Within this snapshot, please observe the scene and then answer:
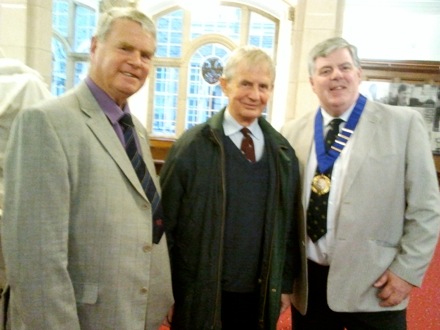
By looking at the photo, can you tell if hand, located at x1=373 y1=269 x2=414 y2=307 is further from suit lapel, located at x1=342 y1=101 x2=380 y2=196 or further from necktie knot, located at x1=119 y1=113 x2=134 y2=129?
necktie knot, located at x1=119 y1=113 x2=134 y2=129

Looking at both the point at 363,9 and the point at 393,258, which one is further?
the point at 363,9

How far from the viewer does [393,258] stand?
1756 mm

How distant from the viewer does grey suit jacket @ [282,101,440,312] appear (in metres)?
1.71

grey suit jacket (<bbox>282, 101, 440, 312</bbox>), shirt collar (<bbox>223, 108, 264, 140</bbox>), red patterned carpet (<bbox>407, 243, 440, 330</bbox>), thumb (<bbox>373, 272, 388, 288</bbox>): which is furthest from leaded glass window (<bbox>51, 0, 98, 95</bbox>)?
thumb (<bbox>373, 272, 388, 288</bbox>)

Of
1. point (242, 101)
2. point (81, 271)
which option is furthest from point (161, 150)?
point (81, 271)

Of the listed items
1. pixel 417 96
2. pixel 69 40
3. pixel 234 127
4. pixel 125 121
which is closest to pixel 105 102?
pixel 125 121

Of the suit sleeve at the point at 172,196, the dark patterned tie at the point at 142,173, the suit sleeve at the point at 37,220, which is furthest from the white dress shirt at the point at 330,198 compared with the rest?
the suit sleeve at the point at 37,220

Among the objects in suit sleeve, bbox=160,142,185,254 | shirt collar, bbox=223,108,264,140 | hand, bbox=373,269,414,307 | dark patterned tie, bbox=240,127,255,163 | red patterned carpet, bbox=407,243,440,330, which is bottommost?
red patterned carpet, bbox=407,243,440,330

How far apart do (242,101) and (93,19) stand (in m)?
10.1

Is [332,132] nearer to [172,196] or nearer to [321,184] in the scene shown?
[321,184]

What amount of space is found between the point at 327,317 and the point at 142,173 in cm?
113

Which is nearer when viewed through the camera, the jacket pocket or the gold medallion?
the jacket pocket

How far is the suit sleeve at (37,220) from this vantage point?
3.84 ft

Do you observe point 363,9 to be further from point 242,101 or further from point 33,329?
point 33,329
